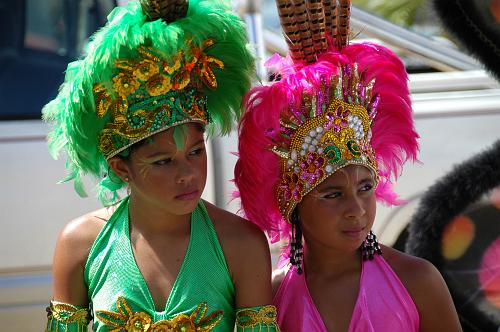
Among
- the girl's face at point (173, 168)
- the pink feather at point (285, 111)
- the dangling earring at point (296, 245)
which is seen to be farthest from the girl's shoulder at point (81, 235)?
the dangling earring at point (296, 245)

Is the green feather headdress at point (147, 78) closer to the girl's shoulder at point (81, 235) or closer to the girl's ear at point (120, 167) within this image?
the girl's ear at point (120, 167)

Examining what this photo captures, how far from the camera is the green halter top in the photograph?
253cm

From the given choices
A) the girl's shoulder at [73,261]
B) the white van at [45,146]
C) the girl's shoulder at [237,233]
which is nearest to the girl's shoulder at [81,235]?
the girl's shoulder at [73,261]

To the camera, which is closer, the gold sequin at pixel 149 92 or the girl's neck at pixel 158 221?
the gold sequin at pixel 149 92

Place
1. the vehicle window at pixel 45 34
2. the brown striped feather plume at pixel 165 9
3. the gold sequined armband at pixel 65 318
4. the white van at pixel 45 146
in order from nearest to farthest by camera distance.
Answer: the brown striped feather plume at pixel 165 9, the gold sequined armband at pixel 65 318, the white van at pixel 45 146, the vehicle window at pixel 45 34

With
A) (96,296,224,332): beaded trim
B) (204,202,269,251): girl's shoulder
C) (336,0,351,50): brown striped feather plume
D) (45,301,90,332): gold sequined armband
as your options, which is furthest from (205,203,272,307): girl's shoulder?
(336,0,351,50): brown striped feather plume

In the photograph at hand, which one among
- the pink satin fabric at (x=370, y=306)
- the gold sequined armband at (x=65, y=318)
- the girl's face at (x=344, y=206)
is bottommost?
the gold sequined armband at (x=65, y=318)

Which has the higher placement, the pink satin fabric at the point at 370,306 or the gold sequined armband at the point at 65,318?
the pink satin fabric at the point at 370,306

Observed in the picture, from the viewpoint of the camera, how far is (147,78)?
2479 mm

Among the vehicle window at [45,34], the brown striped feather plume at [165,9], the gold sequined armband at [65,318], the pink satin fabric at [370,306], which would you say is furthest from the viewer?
the vehicle window at [45,34]

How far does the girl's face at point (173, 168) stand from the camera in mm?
2512

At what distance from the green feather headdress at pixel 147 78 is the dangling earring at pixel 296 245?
39cm

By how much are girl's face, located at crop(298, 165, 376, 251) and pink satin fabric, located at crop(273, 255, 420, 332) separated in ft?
0.38

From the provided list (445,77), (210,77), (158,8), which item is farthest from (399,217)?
(158,8)
